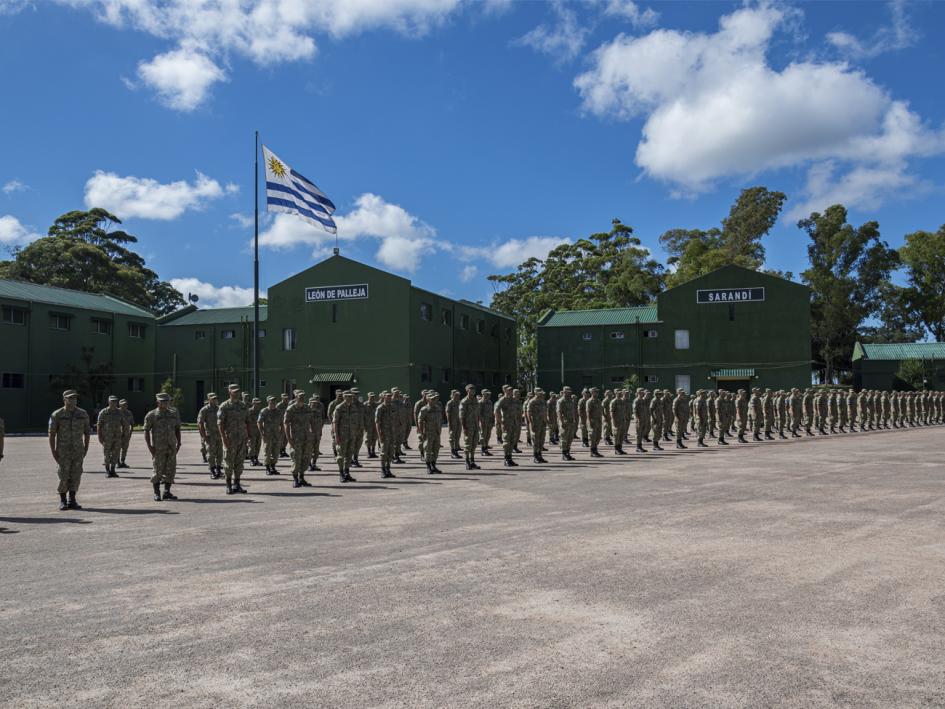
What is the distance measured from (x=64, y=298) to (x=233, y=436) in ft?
134

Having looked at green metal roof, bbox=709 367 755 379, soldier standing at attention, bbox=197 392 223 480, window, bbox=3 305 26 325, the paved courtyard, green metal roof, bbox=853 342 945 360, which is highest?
window, bbox=3 305 26 325

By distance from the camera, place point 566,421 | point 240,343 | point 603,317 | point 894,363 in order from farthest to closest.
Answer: point 894,363
point 603,317
point 240,343
point 566,421

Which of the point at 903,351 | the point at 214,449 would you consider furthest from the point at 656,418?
the point at 903,351

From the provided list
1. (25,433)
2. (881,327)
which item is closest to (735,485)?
(25,433)

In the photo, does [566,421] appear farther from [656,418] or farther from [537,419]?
[656,418]

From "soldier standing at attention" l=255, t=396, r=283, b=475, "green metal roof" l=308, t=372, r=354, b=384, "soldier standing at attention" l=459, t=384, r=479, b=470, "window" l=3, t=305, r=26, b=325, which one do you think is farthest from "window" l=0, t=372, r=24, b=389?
"soldier standing at attention" l=459, t=384, r=479, b=470

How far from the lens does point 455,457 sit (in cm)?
2142

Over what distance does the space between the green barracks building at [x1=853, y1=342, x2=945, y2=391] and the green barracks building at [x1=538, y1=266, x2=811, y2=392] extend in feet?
38.9

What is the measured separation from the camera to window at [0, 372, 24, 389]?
1668 inches

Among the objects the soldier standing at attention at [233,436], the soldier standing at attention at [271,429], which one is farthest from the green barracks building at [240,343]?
the soldier standing at attention at [233,436]

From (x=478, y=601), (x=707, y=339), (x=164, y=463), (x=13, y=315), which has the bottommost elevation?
(x=478, y=601)

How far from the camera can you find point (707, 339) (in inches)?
2021

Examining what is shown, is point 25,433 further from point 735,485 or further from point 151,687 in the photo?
point 151,687

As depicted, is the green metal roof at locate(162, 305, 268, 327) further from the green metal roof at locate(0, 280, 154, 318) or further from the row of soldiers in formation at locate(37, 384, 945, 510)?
the row of soldiers in formation at locate(37, 384, 945, 510)
